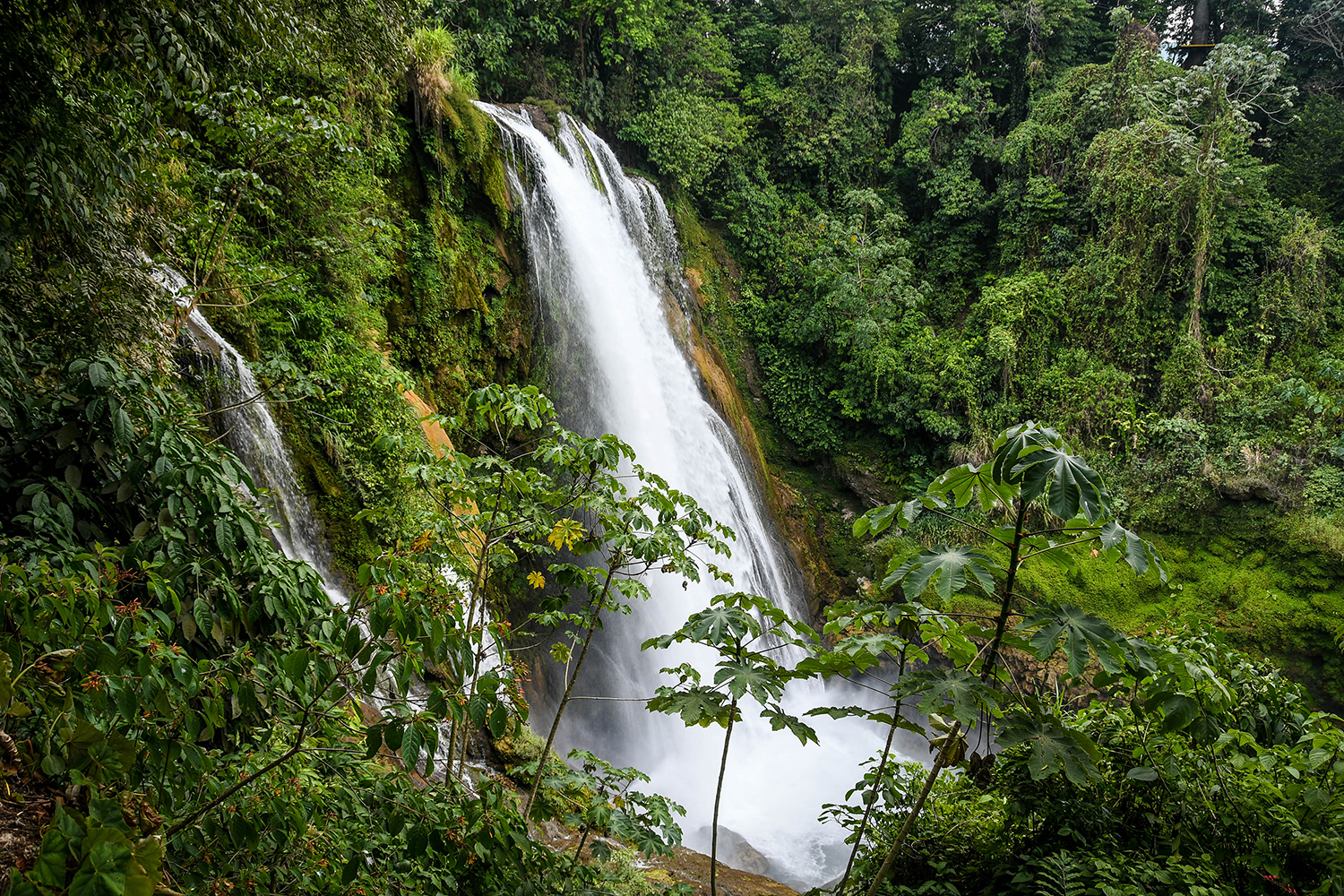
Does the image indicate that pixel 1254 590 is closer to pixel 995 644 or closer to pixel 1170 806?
pixel 1170 806

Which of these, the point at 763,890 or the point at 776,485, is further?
the point at 776,485

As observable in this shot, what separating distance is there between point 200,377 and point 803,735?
3945mm

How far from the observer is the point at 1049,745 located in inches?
71.1

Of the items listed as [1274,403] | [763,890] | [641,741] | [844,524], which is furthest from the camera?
[844,524]

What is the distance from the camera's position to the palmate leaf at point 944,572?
172 centimetres

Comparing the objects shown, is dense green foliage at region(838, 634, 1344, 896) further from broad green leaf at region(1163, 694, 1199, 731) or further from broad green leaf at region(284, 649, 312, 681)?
broad green leaf at region(284, 649, 312, 681)

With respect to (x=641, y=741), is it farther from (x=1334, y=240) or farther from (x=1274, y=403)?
(x=1334, y=240)

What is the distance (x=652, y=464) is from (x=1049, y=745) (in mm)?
7179

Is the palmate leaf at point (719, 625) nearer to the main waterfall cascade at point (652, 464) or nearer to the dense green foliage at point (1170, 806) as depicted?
the dense green foliage at point (1170, 806)

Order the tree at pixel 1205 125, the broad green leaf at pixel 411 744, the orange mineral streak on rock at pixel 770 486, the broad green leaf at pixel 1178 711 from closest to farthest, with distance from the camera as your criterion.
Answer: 1. the broad green leaf at pixel 411 744
2. the broad green leaf at pixel 1178 711
3. the tree at pixel 1205 125
4. the orange mineral streak on rock at pixel 770 486

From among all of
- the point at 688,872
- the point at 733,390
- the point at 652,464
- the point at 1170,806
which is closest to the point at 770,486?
the point at 733,390

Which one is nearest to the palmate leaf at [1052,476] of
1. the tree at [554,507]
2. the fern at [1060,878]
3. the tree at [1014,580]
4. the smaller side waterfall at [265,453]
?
the tree at [1014,580]

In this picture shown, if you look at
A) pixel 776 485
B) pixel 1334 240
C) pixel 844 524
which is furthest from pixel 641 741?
pixel 1334 240

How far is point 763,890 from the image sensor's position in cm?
489
